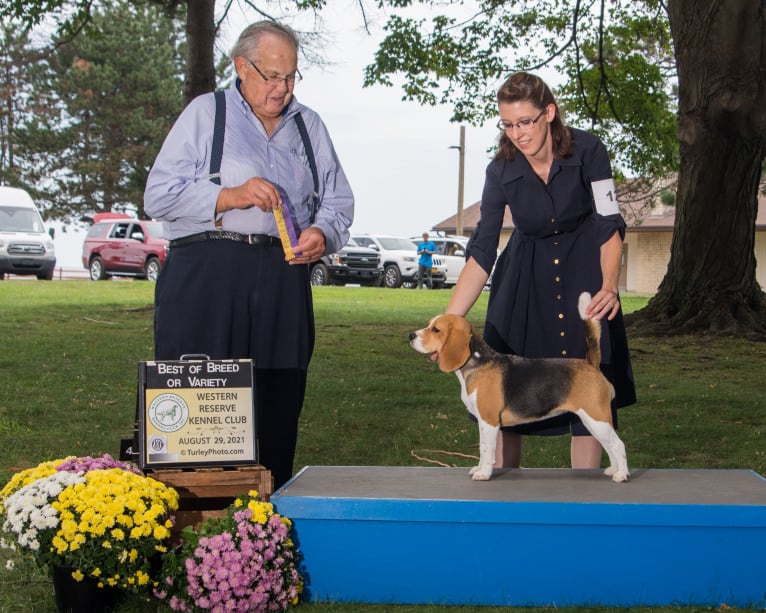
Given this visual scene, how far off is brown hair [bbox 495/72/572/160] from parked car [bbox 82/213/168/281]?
82.3ft

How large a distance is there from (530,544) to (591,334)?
81 cm

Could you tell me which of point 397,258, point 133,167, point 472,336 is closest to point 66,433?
point 472,336

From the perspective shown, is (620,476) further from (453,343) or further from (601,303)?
(453,343)

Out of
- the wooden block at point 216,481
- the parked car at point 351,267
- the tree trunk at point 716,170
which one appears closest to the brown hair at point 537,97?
the wooden block at point 216,481

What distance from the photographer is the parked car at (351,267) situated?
1187 inches

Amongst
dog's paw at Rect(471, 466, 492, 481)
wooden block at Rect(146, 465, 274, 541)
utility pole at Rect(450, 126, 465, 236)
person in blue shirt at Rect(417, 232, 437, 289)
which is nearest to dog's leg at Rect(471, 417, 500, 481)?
dog's paw at Rect(471, 466, 492, 481)

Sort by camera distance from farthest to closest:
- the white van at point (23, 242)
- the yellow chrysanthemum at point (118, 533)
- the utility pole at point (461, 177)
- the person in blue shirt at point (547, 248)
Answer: the utility pole at point (461, 177)
the white van at point (23, 242)
the person in blue shirt at point (547, 248)
the yellow chrysanthemum at point (118, 533)

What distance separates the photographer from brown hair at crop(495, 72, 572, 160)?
3689 millimetres

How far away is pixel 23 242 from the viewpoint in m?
Result: 27.0

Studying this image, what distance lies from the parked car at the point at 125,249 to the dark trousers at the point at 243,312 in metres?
24.8

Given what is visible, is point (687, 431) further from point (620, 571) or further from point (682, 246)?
point (682, 246)

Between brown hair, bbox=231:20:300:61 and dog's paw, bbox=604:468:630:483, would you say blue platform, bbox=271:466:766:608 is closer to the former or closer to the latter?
dog's paw, bbox=604:468:630:483

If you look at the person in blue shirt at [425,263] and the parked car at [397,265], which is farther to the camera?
the parked car at [397,265]

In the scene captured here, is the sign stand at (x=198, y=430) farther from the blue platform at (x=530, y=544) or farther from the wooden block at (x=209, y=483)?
the blue platform at (x=530, y=544)
